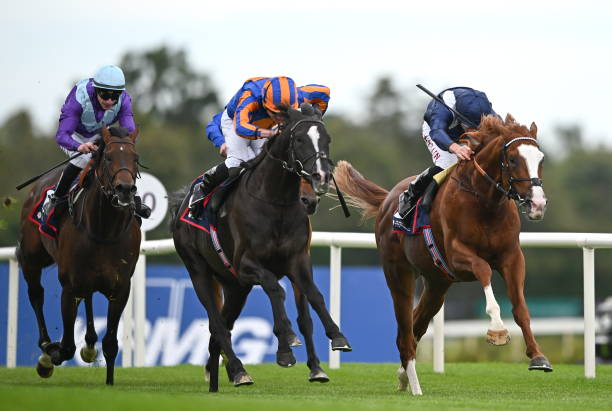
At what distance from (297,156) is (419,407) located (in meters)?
1.89

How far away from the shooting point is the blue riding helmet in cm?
885

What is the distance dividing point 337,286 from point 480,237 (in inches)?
97.1

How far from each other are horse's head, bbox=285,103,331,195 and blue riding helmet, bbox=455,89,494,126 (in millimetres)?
1336

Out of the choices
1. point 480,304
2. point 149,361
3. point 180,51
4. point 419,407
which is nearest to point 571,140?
point 180,51

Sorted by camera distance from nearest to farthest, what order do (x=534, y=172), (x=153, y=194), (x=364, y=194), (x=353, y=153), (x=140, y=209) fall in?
(x=534, y=172), (x=140, y=209), (x=364, y=194), (x=153, y=194), (x=353, y=153)

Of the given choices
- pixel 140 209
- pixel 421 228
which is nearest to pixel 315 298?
pixel 421 228

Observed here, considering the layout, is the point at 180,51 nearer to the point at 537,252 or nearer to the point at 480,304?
the point at 537,252

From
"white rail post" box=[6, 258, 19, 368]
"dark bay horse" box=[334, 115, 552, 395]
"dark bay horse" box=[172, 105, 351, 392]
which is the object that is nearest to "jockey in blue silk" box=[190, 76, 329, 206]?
"dark bay horse" box=[172, 105, 351, 392]

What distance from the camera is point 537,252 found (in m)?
51.4

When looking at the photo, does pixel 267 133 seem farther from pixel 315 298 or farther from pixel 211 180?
pixel 315 298

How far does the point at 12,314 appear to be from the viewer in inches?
455

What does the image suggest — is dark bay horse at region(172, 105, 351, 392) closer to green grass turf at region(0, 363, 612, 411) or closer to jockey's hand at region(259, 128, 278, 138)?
jockey's hand at region(259, 128, 278, 138)

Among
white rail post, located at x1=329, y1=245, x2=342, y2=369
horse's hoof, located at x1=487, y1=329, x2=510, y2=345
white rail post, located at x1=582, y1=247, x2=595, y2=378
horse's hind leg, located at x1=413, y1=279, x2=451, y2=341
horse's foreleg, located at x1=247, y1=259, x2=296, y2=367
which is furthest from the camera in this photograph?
white rail post, located at x1=329, y1=245, x2=342, y2=369

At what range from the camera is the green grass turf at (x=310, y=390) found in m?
6.34
